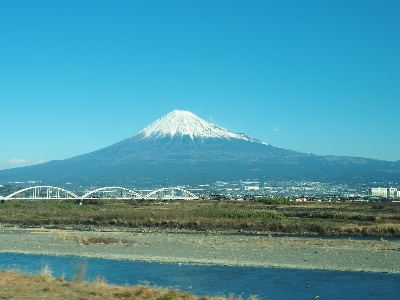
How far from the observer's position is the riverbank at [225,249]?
24.8m

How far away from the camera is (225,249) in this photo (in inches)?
1146

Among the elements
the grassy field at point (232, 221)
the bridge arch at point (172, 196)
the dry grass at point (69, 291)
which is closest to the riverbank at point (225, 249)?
the grassy field at point (232, 221)

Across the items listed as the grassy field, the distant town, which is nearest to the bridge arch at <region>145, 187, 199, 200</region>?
the distant town

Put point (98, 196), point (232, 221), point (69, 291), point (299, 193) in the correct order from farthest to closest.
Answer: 1. point (299, 193)
2. point (98, 196)
3. point (232, 221)
4. point (69, 291)

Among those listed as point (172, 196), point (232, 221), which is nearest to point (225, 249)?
point (232, 221)

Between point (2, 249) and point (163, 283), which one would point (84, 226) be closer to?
point (2, 249)

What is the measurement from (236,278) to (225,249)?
326 inches

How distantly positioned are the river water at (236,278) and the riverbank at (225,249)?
1.48 m

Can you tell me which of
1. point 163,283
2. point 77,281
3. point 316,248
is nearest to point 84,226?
point 316,248

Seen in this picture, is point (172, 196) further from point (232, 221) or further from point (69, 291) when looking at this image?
point (69, 291)

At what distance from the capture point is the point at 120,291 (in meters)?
14.2

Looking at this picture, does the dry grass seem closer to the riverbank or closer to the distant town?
the riverbank

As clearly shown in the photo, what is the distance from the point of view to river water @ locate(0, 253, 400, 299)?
18.2 m

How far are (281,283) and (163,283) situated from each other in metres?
4.05
